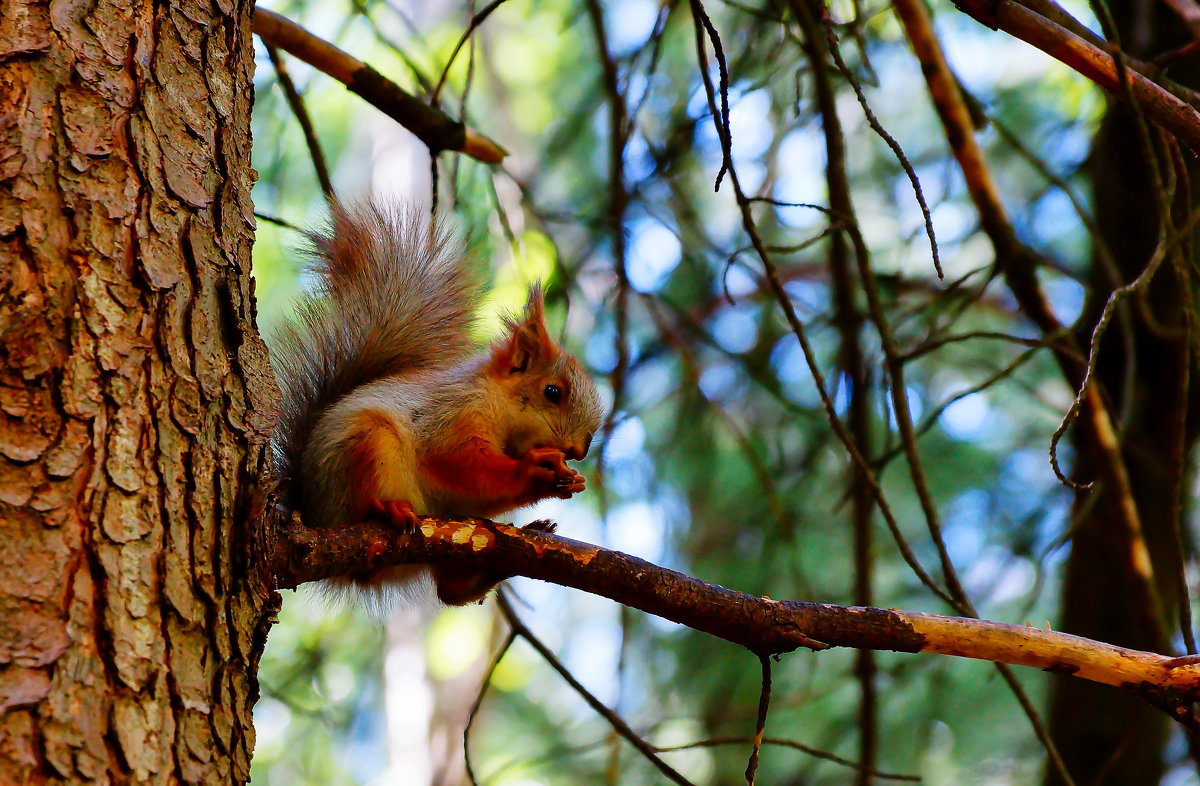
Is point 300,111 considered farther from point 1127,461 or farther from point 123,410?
point 1127,461

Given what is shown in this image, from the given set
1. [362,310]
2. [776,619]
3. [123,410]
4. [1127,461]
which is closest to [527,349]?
[362,310]

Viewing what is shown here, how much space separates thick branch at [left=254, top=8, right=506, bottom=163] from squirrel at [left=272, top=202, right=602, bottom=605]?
0.15 meters

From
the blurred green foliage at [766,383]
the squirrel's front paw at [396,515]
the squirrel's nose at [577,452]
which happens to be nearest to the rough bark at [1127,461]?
the blurred green foliage at [766,383]

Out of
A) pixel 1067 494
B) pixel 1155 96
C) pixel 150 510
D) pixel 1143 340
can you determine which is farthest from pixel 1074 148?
pixel 150 510

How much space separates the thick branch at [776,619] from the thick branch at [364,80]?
2.74ft

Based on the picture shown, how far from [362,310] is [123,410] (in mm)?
787

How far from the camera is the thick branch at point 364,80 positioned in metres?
1.69

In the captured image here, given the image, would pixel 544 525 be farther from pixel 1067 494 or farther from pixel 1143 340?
pixel 1067 494

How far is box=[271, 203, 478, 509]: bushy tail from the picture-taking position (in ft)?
5.52

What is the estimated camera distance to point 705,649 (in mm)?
3029

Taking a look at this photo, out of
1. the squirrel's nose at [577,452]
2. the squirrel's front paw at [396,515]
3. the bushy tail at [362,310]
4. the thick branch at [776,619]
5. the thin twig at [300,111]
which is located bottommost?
the thick branch at [776,619]

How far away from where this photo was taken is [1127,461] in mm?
2451

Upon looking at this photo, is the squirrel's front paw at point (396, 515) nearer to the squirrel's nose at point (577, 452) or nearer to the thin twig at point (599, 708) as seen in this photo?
the thin twig at point (599, 708)

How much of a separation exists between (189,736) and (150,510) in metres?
0.21
